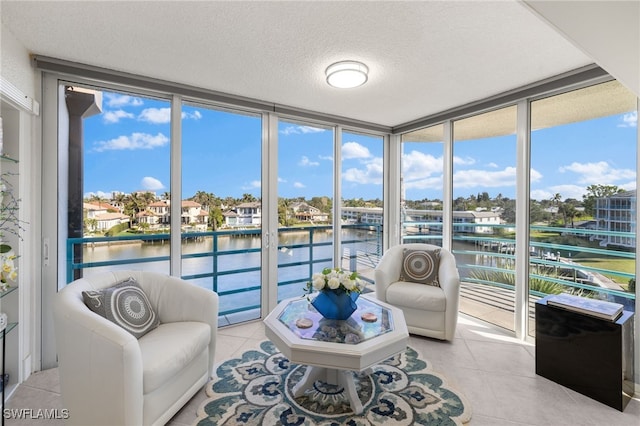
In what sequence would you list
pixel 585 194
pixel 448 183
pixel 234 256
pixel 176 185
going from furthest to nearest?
pixel 448 183
pixel 234 256
pixel 176 185
pixel 585 194

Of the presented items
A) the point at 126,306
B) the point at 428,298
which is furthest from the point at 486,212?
the point at 126,306

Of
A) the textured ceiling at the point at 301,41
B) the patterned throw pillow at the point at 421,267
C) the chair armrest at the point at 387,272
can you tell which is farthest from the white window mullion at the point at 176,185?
the patterned throw pillow at the point at 421,267

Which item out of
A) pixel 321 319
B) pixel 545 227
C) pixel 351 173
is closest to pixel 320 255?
pixel 351 173

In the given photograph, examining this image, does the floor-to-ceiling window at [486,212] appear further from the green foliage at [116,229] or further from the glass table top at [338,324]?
the green foliage at [116,229]

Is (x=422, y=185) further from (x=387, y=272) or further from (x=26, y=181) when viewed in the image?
(x=26, y=181)

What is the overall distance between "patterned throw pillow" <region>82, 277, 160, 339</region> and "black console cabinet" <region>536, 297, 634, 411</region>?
9.45 feet

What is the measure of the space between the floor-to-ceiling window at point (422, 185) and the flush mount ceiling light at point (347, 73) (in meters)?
1.82

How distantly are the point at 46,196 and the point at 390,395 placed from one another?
3023 millimetres

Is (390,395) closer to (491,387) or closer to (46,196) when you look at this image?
(491,387)

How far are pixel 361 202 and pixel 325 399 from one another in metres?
2.72

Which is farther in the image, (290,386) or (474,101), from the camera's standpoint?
(474,101)

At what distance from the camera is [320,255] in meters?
4.03

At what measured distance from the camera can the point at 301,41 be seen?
2.01 m

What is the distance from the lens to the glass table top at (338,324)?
185 centimetres
